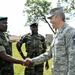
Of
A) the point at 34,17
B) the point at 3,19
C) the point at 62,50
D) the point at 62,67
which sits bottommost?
the point at 34,17

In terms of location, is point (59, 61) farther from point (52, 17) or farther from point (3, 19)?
point (3, 19)

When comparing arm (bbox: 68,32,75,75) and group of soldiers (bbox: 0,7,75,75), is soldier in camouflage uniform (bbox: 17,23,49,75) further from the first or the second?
arm (bbox: 68,32,75,75)

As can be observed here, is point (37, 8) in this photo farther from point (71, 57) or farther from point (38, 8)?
point (71, 57)

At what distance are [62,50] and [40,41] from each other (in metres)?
3.27

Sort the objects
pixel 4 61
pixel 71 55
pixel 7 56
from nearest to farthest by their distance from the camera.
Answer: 1. pixel 71 55
2. pixel 7 56
3. pixel 4 61

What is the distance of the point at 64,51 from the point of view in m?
5.20

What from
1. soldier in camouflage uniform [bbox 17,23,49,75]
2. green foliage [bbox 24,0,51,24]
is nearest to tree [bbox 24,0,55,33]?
green foliage [bbox 24,0,51,24]

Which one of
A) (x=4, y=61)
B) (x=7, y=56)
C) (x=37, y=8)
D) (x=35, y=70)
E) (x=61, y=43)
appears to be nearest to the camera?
(x=61, y=43)

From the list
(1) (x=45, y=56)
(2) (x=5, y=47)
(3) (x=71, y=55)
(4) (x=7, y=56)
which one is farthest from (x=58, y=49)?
(2) (x=5, y=47)

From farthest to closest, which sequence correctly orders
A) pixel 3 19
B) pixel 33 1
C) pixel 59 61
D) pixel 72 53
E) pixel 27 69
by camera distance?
pixel 33 1 < pixel 27 69 < pixel 3 19 < pixel 59 61 < pixel 72 53

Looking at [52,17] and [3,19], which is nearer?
[52,17]

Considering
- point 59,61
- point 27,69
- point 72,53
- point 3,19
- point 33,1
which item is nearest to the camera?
point 72,53

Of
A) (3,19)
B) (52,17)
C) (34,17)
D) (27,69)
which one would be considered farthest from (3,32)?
(34,17)

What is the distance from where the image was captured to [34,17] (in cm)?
5594
